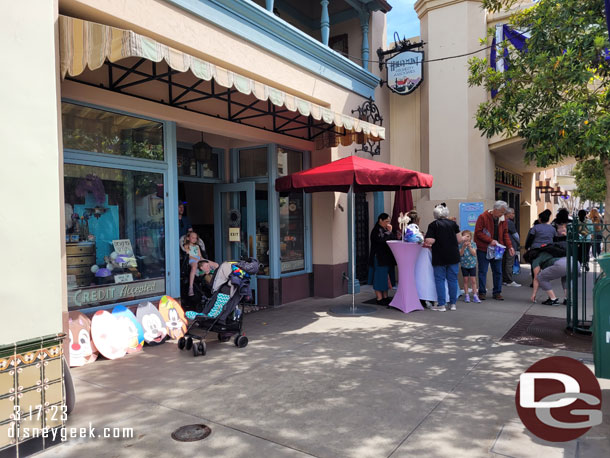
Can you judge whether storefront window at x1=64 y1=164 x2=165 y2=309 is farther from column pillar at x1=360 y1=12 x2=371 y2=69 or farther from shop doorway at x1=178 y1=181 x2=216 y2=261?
column pillar at x1=360 y1=12 x2=371 y2=69

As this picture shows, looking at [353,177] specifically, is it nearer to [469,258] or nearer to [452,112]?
[469,258]

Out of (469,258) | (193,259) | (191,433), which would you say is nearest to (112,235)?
(193,259)

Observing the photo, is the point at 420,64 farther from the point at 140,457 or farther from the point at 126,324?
the point at 140,457

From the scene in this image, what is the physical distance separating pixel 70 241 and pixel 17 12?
290 centimetres

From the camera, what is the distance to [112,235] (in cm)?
581

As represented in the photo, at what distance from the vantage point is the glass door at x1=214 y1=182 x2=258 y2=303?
27.8ft

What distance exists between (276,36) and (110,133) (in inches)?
131

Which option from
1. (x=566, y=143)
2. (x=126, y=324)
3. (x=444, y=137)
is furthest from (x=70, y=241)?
(x=444, y=137)

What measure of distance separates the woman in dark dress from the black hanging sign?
4.48 metres

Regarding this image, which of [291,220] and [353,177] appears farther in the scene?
[291,220]

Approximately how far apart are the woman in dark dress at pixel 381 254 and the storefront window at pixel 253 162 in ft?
7.91

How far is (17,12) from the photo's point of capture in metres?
3.07

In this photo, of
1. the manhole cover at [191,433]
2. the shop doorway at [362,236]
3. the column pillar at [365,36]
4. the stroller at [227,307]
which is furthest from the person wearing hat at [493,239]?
the manhole cover at [191,433]

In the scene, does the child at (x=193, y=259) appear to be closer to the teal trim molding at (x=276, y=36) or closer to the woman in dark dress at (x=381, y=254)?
the woman in dark dress at (x=381, y=254)
